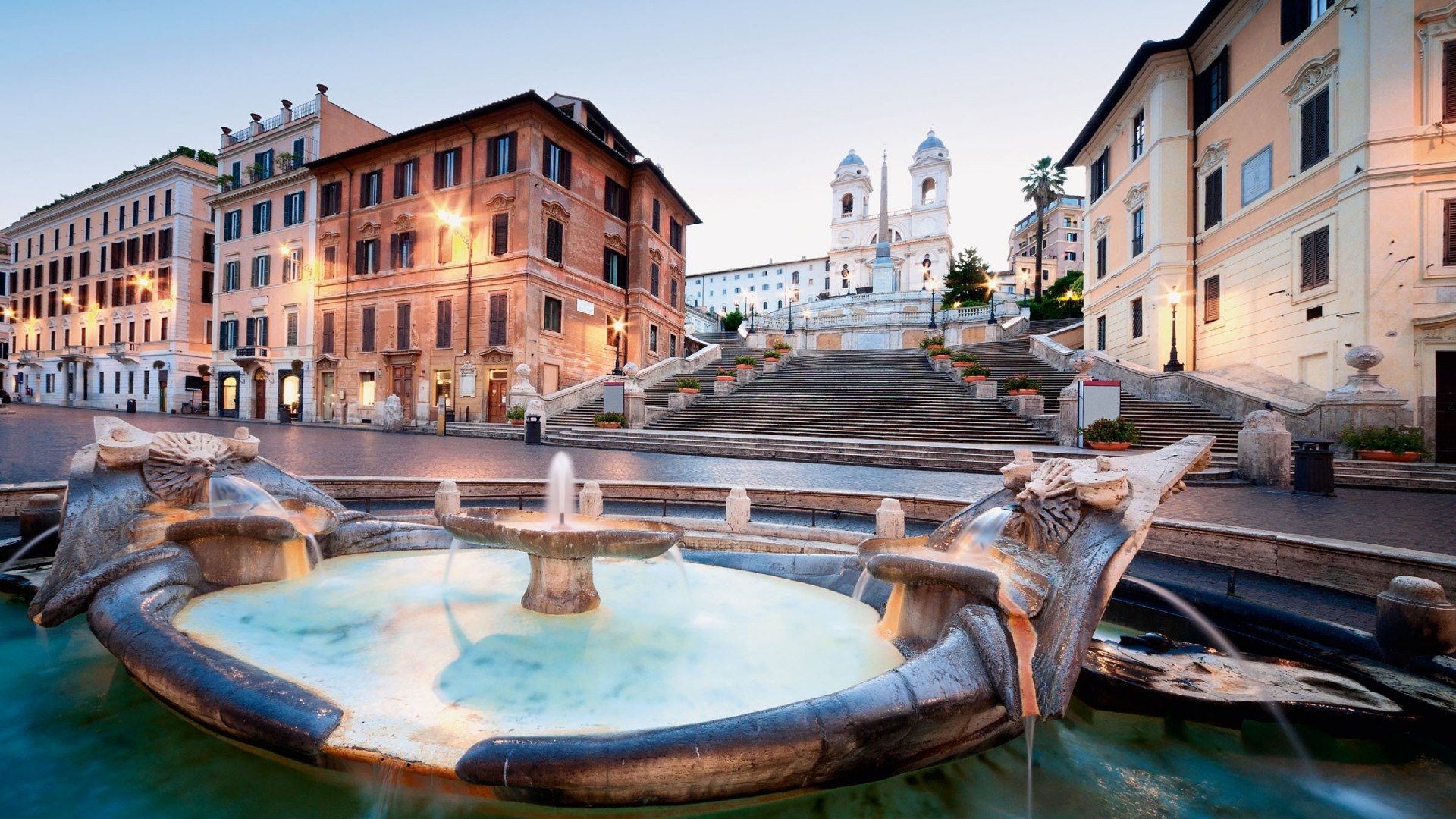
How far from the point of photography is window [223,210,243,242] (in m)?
36.1

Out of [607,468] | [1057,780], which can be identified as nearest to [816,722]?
[1057,780]

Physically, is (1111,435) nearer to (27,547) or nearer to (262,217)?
(27,547)

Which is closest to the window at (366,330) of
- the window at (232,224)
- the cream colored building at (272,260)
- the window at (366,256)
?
the window at (366,256)

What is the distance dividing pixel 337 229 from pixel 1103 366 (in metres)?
37.7

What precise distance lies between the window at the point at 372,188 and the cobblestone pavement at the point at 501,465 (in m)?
17.6

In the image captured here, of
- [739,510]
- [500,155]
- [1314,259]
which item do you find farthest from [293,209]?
[1314,259]

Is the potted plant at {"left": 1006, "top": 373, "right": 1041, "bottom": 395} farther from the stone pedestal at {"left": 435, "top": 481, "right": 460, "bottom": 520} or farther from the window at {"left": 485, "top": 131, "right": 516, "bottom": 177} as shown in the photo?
the window at {"left": 485, "top": 131, "right": 516, "bottom": 177}

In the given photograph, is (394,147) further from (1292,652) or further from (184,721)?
(1292,652)

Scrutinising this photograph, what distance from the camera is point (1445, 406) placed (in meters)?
13.6

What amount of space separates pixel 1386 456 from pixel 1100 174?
21.9 meters

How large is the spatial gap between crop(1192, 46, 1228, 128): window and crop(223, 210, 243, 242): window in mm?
49886

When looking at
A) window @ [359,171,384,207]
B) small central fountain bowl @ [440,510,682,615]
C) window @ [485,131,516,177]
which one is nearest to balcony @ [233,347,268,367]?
window @ [359,171,384,207]

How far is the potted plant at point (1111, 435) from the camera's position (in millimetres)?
13875

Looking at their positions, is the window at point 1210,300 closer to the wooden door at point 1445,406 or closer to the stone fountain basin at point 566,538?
the wooden door at point 1445,406
